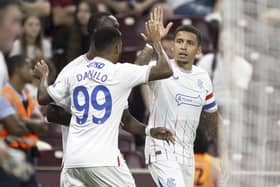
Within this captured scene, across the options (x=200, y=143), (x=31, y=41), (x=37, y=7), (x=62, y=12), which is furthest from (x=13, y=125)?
(x=62, y=12)

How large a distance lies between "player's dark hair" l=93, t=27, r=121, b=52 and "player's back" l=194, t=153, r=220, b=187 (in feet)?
8.40

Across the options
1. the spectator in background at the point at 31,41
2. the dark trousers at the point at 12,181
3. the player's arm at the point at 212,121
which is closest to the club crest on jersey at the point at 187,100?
the player's arm at the point at 212,121

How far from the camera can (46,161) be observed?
12.8 meters

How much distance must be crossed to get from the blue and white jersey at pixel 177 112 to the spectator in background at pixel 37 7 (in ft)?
14.1

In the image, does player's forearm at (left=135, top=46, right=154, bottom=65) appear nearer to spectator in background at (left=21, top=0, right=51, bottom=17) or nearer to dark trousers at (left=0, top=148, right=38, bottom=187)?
dark trousers at (left=0, top=148, right=38, bottom=187)

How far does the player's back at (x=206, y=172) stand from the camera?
11.1 metres

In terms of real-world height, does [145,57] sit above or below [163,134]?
above

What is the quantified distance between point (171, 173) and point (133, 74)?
1237 mm

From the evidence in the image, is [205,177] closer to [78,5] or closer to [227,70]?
[227,70]

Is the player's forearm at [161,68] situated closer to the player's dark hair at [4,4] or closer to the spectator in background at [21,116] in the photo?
the spectator in background at [21,116]

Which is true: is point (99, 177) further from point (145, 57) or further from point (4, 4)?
point (4, 4)

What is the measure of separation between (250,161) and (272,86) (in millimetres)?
737

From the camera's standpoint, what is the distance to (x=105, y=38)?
886 cm

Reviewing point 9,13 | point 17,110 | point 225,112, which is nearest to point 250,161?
point 225,112
